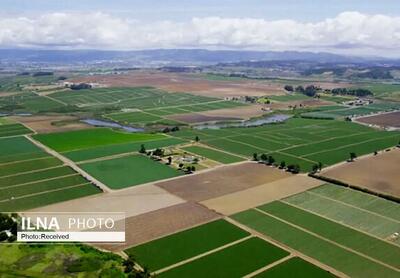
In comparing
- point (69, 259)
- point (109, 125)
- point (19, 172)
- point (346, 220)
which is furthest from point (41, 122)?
point (346, 220)

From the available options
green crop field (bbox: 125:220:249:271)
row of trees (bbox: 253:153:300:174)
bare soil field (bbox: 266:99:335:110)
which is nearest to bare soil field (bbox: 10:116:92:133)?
row of trees (bbox: 253:153:300:174)

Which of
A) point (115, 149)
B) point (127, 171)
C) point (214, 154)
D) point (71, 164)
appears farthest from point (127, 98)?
point (127, 171)

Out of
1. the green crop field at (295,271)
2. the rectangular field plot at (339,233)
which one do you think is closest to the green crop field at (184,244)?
the green crop field at (295,271)

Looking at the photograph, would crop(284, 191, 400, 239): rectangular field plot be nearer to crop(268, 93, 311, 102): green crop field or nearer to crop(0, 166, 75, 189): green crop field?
crop(0, 166, 75, 189): green crop field

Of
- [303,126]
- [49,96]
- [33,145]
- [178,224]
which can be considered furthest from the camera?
[49,96]

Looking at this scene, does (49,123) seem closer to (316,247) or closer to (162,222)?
(162,222)

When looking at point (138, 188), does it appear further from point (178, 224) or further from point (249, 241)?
point (249, 241)
